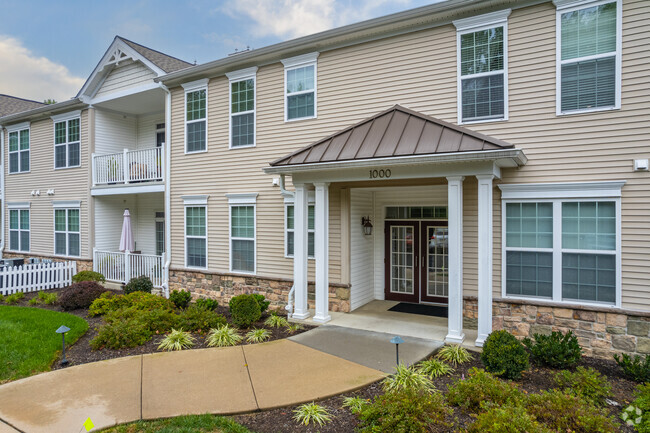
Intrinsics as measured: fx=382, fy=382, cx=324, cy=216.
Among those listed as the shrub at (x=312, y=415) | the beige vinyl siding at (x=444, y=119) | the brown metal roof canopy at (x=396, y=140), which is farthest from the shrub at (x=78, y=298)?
the shrub at (x=312, y=415)

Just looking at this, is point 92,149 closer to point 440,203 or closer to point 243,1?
point 243,1

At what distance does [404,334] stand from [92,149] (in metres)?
13.1

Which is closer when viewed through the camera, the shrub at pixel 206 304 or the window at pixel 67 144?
the shrub at pixel 206 304

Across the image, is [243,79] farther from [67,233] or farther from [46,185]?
[46,185]

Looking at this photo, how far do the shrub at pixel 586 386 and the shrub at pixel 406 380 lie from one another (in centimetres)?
168

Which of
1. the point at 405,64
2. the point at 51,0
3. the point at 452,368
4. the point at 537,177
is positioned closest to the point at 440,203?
the point at 537,177

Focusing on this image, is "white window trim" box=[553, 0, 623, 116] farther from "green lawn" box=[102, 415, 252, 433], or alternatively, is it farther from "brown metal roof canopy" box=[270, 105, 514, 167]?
"green lawn" box=[102, 415, 252, 433]

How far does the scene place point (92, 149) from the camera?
14250mm

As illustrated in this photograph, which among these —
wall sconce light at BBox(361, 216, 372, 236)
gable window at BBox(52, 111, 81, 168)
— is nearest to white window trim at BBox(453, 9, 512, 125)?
wall sconce light at BBox(361, 216, 372, 236)

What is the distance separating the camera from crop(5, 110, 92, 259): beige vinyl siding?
1459 cm

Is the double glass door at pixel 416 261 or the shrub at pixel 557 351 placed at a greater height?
the double glass door at pixel 416 261

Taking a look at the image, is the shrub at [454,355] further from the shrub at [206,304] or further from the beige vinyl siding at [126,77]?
the beige vinyl siding at [126,77]

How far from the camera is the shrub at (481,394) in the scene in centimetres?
454

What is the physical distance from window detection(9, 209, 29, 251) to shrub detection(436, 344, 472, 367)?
1854 centimetres
